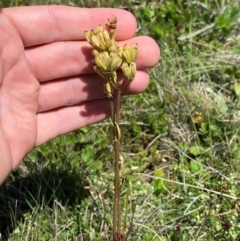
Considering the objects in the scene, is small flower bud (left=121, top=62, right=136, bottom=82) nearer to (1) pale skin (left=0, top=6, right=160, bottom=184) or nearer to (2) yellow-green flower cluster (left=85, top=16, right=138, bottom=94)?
(2) yellow-green flower cluster (left=85, top=16, right=138, bottom=94)

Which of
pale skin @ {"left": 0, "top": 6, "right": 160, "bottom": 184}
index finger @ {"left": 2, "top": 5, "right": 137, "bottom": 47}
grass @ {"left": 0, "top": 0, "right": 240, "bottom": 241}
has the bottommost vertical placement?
grass @ {"left": 0, "top": 0, "right": 240, "bottom": 241}

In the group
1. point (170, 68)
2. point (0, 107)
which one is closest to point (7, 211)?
point (0, 107)

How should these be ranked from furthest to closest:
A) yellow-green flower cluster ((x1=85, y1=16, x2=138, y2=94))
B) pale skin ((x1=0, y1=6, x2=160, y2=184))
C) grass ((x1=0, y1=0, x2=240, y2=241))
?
1. grass ((x1=0, y1=0, x2=240, y2=241))
2. pale skin ((x1=0, y1=6, x2=160, y2=184))
3. yellow-green flower cluster ((x1=85, y1=16, x2=138, y2=94))

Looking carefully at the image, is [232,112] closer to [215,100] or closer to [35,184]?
[215,100]

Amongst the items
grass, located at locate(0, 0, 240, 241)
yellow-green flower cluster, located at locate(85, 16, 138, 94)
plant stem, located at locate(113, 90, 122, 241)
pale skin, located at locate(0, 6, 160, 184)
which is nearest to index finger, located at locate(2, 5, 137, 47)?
pale skin, located at locate(0, 6, 160, 184)

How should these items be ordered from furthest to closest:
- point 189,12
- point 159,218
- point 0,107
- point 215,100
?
point 189,12 < point 215,100 < point 159,218 < point 0,107

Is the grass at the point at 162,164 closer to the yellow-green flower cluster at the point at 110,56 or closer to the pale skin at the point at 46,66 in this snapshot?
the pale skin at the point at 46,66
